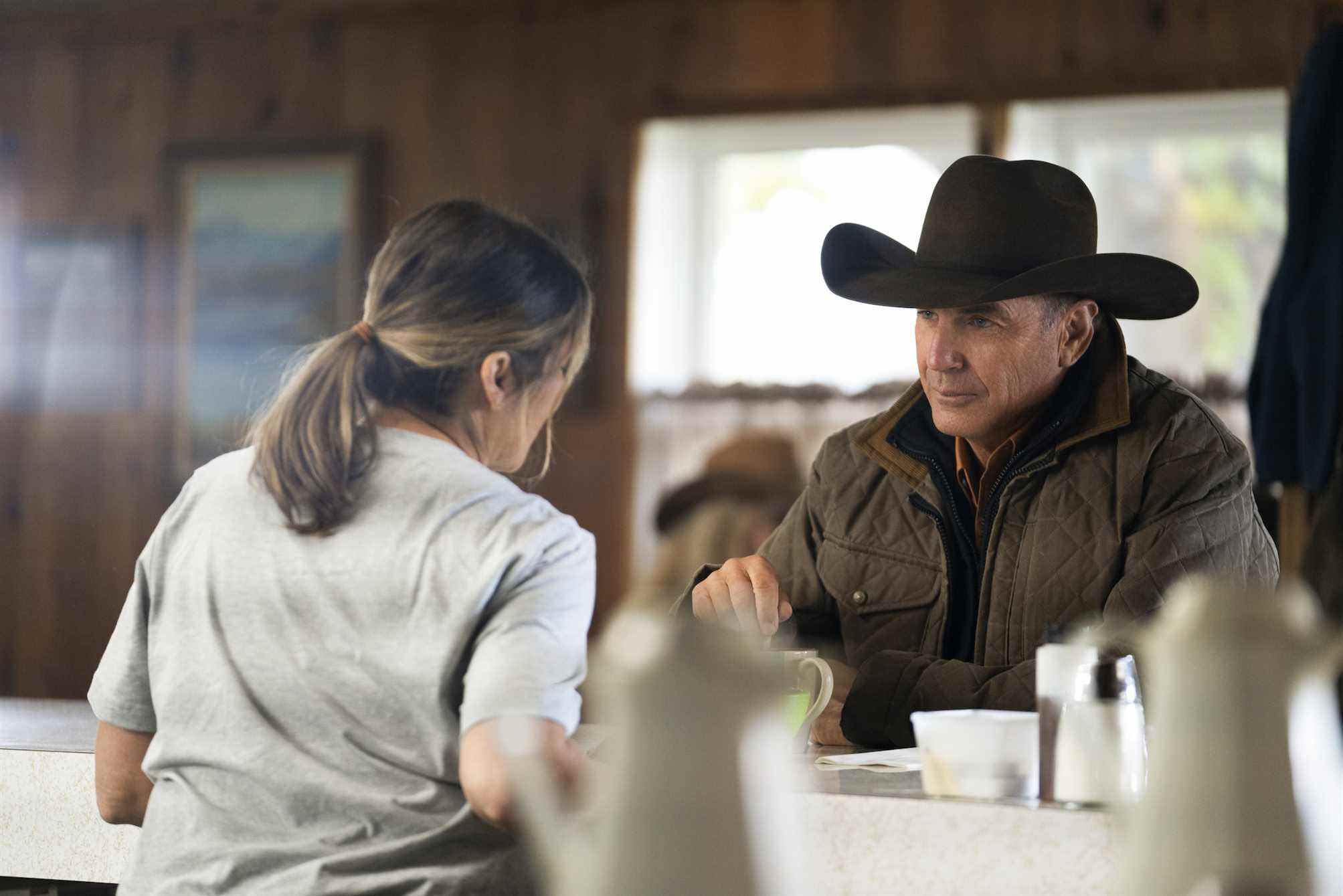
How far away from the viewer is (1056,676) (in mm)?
1056

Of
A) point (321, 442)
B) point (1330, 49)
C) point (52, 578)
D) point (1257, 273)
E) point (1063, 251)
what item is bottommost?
point (52, 578)

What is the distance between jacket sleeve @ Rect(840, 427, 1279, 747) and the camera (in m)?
1.60

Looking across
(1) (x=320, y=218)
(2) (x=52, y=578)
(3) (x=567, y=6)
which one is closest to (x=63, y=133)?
(1) (x=320, y=218)

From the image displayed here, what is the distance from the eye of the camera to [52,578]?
5.00m

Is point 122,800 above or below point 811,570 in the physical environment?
below

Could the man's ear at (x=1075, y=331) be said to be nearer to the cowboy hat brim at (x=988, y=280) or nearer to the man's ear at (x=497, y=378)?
the cowboy hat brim at (x=988, y=280)

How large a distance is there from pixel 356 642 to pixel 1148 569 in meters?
0.97

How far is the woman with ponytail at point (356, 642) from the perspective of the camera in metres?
1.11

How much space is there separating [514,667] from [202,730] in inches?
10.6

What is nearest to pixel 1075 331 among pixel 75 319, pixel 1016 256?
pixel 1016 256

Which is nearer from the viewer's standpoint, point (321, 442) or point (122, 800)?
point (321, 442)

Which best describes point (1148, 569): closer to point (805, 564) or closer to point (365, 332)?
point (805, 564)

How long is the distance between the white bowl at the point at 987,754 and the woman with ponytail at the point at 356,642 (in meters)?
0.27

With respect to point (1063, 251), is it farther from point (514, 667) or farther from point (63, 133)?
point (63, 133)
